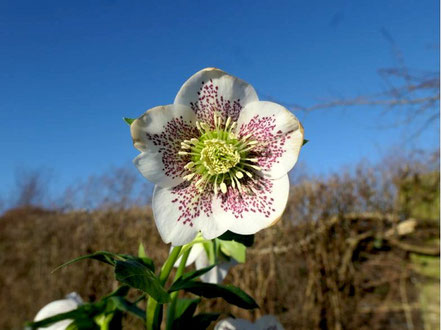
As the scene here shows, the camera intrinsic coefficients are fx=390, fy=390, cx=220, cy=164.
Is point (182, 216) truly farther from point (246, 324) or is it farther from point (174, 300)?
point (246, 324)

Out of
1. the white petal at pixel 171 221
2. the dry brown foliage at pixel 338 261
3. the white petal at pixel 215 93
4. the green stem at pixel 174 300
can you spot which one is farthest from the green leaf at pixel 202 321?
the dry brown foliage at pixel 338 261

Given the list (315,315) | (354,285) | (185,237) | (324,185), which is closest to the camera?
(185,237)

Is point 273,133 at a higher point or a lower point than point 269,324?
higher

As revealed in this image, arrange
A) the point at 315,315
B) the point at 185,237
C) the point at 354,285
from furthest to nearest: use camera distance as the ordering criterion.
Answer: the point at 354,285
the point at 315,315
the point at 185,237

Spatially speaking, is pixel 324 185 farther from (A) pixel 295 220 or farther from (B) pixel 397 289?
(B) pixel 397 289

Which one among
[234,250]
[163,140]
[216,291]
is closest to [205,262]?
[234,250]

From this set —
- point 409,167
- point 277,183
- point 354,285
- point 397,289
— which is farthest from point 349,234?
point 277,183
